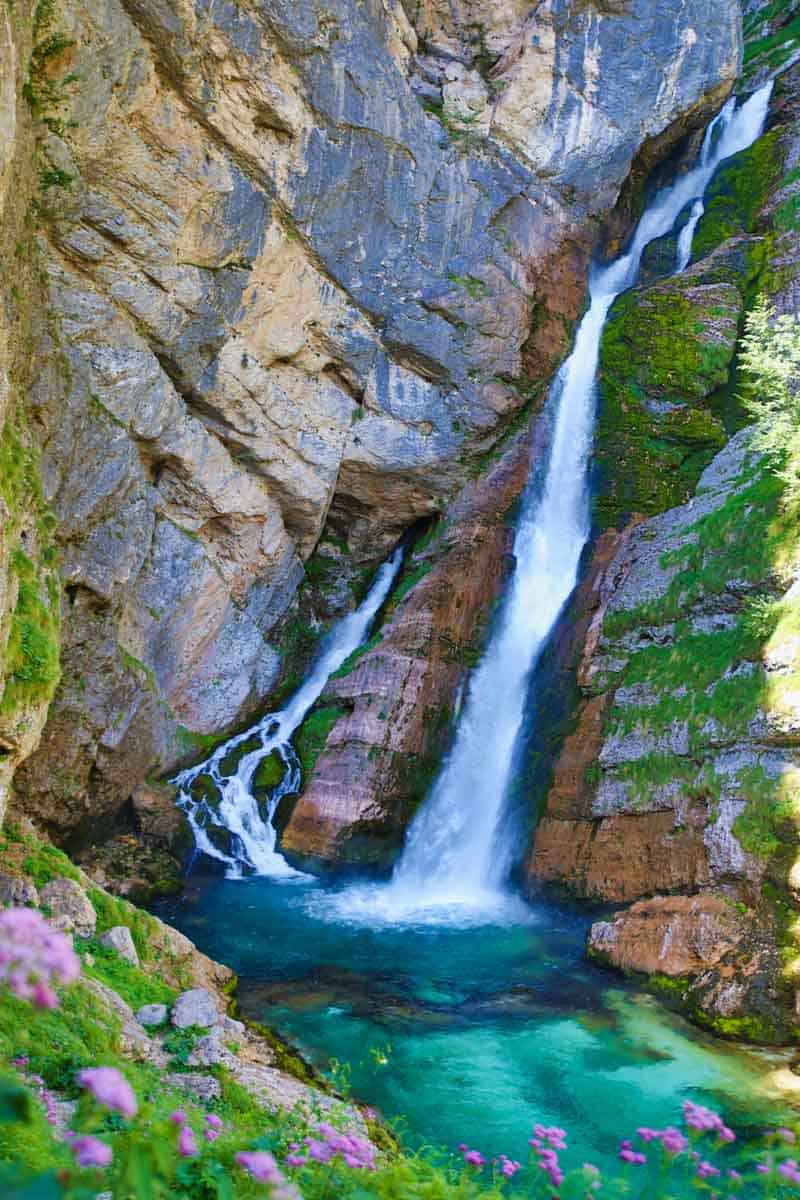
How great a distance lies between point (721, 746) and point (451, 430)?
1236cm

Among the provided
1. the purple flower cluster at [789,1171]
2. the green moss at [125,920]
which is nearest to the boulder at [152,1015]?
the green moss at [125,920]

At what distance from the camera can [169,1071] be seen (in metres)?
6.84

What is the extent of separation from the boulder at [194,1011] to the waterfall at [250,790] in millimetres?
8241

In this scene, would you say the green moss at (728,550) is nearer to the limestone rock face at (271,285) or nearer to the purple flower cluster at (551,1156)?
the limestone rock face at (271,285)

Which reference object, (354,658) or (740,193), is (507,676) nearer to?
(354,658)

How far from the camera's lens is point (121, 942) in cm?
853

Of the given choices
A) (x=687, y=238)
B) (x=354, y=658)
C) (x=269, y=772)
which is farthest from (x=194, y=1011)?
(x=687, y=238)

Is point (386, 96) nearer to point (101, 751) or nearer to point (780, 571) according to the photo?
point (780, 571)

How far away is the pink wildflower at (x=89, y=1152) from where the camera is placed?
1.74 meters

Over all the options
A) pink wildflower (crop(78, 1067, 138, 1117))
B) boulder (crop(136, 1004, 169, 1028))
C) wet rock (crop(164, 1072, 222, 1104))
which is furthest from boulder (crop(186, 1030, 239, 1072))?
pink wildflower (crop(78, 1067, 138, 1117))

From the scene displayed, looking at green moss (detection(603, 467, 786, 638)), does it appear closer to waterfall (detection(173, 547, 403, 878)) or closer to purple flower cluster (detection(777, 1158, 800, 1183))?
waterfall (detection(173, 547, 403, 878))

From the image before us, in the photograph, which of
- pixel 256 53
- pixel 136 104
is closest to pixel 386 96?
pixel 256 53

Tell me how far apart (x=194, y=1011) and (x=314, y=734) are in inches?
435

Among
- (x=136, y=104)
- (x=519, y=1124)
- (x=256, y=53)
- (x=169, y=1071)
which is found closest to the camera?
(x=169, y=1071)
